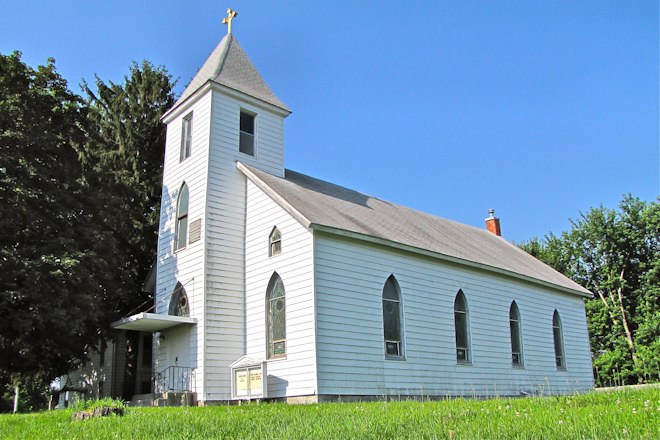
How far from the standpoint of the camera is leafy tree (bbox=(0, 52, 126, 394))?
17016 mm

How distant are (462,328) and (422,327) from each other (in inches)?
99.8

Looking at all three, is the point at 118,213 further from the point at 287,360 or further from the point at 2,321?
the point at 287,360

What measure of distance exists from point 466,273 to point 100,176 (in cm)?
1396

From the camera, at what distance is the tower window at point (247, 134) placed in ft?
68.4

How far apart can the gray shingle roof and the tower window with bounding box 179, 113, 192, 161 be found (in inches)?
99.1

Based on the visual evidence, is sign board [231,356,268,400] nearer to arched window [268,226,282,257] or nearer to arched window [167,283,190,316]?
arched window [167,283,190,316]

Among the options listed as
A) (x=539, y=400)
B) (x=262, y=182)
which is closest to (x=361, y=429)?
(x=539, y=400)

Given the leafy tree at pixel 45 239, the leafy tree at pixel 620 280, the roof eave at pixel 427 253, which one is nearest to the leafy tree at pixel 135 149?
the leafy tree at pixel 45 239

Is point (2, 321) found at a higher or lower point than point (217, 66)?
lower

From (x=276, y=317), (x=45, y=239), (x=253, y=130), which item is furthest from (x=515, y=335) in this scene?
(x=45, y=239)

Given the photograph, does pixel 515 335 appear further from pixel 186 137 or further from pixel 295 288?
pixel 186 137

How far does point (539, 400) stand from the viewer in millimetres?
9914

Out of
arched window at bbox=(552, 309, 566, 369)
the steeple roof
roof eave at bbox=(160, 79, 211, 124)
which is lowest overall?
arched window at bbox=(552, 309, 566, 369)

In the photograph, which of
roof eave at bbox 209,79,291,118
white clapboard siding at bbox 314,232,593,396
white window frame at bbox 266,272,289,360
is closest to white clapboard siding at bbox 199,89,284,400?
roof eave at bbox 209,79,291,118
